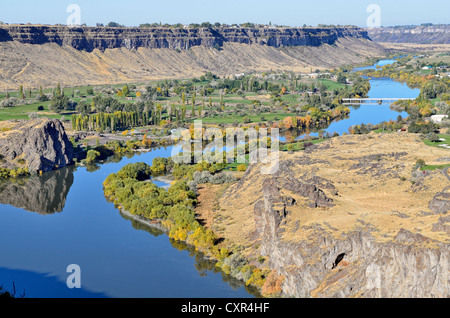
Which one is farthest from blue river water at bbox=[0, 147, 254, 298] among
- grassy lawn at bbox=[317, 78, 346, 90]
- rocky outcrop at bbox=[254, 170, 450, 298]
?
grassy lawn at bbox=[317, 78, 346, 90]

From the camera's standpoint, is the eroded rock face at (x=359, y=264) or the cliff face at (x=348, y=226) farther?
the cliff face at (x=348, y=226)

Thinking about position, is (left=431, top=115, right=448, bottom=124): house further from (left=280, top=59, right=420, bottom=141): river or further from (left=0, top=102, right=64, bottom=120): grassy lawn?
(left=0, top=102, right=64, bottom=120): grassy lawn

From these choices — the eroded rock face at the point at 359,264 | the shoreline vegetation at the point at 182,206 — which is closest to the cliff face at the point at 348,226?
the eroded rock face at the point at 359,264

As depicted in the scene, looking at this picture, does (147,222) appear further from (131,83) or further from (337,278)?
(131,83)

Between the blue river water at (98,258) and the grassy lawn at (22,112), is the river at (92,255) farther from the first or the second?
the grassy lawn at (22,112)

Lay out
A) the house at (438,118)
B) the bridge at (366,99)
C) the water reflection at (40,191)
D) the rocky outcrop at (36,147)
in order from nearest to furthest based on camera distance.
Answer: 1. the water reflection at (40,191)
2. the rocky outcrop at (36,147)
3. the house at (438,118)
4. the bridge at (366,99)

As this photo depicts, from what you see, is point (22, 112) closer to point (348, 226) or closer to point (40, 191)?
point (40, 191)
